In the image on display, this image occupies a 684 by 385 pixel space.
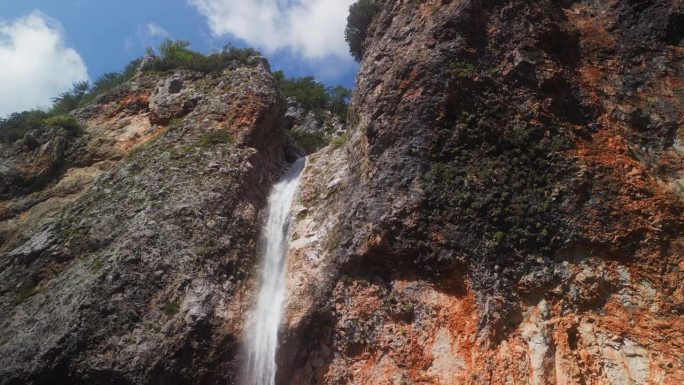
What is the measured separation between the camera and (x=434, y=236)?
9.89 m

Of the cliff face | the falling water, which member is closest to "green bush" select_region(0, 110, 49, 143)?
the falling water

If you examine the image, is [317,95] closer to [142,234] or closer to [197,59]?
[197,59]

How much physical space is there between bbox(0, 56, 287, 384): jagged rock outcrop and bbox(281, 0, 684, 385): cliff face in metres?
2.07

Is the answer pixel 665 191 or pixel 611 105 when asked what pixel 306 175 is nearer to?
pixel 611 105

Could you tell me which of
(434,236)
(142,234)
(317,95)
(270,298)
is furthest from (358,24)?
(434,236)

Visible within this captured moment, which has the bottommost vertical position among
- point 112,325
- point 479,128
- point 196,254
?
point 112,325

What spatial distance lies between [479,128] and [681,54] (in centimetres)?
474

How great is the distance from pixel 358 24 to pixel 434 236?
16.5m

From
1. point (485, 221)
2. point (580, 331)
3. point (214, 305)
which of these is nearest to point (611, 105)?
point (485, 221)

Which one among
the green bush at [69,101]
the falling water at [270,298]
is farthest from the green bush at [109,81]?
the falling water at [270,298]

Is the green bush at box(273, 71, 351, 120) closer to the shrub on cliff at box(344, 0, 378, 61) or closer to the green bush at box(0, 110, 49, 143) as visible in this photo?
the shrub on cliff at box(344, 0, 378, 61)

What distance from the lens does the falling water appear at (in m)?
10.7

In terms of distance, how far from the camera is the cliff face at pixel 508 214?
8.01 meters

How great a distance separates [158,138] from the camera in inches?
652
